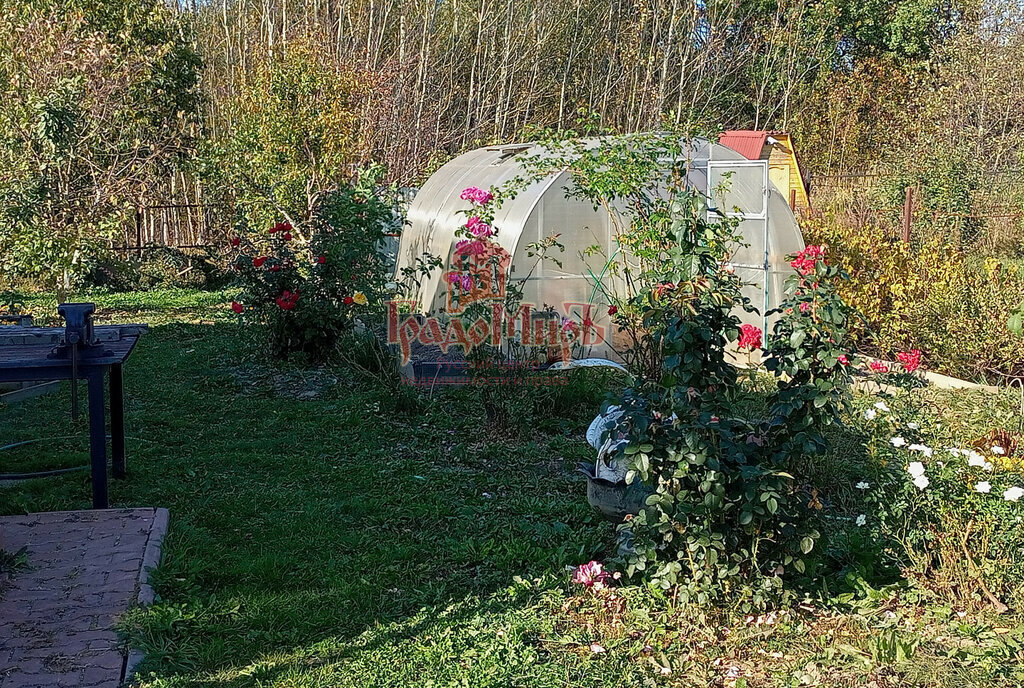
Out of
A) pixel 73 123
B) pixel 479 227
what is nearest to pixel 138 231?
pixel 73 123

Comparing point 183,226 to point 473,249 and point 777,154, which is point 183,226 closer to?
point 777,154

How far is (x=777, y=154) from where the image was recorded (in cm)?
1650

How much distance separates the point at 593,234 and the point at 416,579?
5103 millimetres

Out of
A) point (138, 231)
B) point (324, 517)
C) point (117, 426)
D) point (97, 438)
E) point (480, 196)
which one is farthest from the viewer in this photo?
point (138, 231)

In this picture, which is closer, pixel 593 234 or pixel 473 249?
pixel 473 249

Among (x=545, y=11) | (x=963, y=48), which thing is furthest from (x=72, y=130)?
(x=963, y=48)

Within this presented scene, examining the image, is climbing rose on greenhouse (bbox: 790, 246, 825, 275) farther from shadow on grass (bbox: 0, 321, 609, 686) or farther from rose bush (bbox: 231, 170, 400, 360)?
rose bush (bbox: 231, 170, 400, 360)

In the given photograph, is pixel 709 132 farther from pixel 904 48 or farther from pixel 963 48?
pixel 904 48

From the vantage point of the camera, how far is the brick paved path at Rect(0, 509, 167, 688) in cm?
327

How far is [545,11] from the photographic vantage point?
59.0 feet

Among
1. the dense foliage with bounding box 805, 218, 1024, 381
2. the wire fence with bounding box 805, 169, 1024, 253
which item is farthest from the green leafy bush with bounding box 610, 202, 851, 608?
the wire fence with bounding box 805, 169, 1024, 253

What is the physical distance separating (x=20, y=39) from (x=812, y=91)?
15290 millimetres

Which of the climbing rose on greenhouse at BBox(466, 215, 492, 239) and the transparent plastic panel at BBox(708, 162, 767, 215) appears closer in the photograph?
the climbing rose on greenhouse at BBox(466, 215, 492, 239)

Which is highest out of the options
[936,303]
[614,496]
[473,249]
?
[473,249]
